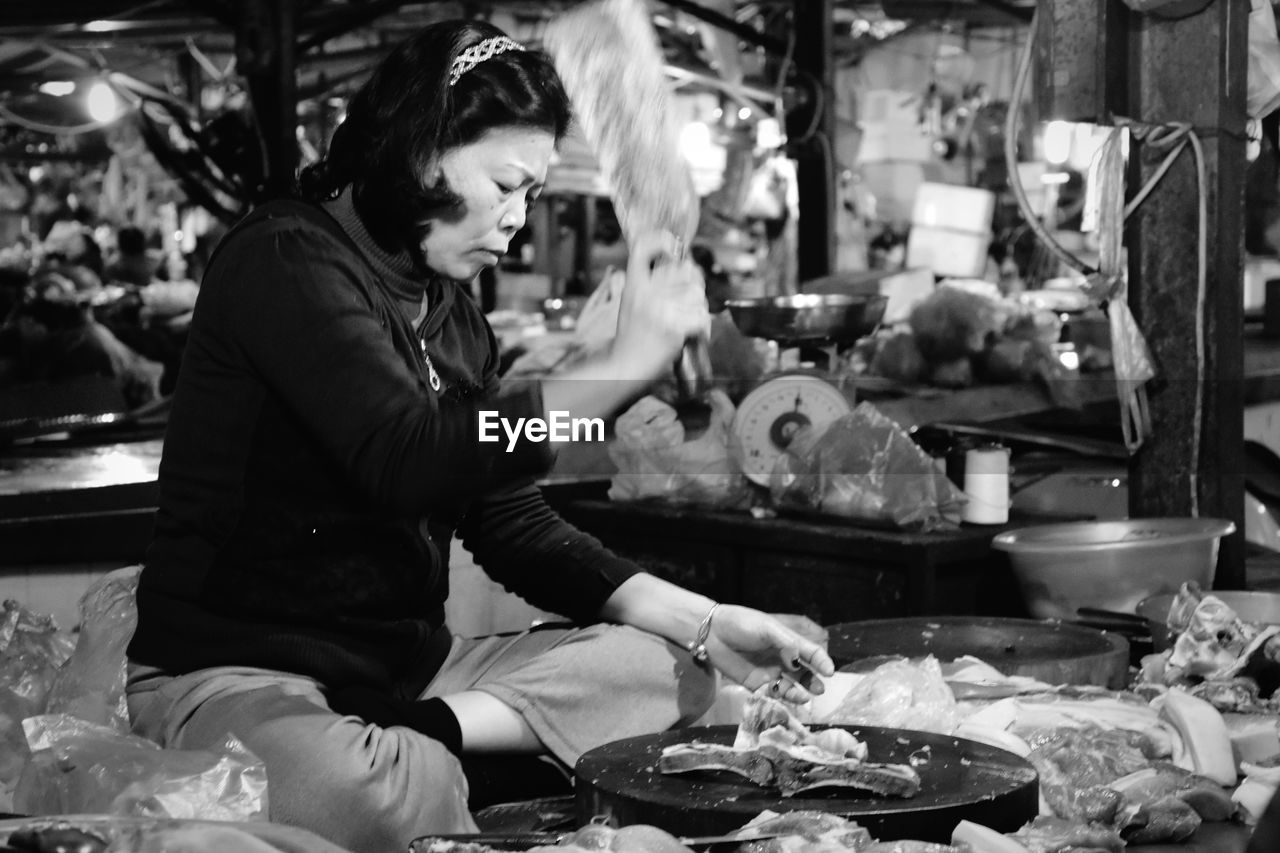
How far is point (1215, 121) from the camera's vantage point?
4109mm

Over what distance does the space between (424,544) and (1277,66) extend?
9.51ft

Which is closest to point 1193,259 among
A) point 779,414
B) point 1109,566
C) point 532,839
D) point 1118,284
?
point 1118,284

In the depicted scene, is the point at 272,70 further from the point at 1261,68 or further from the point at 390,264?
the point at 390,264

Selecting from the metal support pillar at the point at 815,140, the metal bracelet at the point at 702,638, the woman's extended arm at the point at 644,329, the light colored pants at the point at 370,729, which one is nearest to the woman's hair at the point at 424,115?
the woman's extended arm at the point at 644,329

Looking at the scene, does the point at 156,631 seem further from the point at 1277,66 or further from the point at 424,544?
the point at 1277,66

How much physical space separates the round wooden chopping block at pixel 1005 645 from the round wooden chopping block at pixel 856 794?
30.4 inches

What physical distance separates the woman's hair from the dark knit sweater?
3.1 inches

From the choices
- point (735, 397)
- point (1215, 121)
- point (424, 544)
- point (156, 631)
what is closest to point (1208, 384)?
point (1215, 121)

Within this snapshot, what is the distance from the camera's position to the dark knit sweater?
2340 millimetres

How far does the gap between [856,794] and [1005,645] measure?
1312 mm

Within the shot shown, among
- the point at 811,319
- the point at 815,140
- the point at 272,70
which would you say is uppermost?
the point at 272,70

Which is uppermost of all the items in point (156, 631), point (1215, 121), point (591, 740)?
point (1215, 121)

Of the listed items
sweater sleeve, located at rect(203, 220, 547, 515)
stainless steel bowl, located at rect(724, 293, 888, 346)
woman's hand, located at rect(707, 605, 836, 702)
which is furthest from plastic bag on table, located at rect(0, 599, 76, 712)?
stainless steel bowl, located at rect(724, 293, 888, 346)

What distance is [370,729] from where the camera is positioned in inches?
97.9
